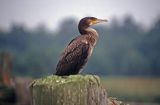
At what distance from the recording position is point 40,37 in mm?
101750

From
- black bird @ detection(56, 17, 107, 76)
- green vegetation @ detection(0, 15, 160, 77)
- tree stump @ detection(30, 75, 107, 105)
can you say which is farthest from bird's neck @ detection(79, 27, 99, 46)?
green vegetation @ detection(0, 15, 160, 77)

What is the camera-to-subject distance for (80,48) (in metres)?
6.82

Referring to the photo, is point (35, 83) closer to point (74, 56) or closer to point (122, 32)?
point (74, 56)

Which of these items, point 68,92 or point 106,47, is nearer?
point 68,92

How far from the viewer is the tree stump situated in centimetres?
502

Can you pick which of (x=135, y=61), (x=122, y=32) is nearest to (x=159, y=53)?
(x=135, y=61)

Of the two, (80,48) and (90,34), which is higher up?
(90,34)

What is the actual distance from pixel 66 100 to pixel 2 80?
23.0ft

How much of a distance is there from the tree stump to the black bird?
3.42 ft

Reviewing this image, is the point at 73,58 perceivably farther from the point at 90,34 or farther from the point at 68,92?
the point at 68,92

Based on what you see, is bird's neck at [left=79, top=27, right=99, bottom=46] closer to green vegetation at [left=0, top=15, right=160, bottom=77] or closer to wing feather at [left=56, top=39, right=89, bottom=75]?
wing feather at [left=56, top=39, right=89, bottom=75]

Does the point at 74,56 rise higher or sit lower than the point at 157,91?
higher

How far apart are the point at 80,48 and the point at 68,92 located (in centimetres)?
181

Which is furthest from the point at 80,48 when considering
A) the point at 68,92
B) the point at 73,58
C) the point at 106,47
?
the point at 106,47
